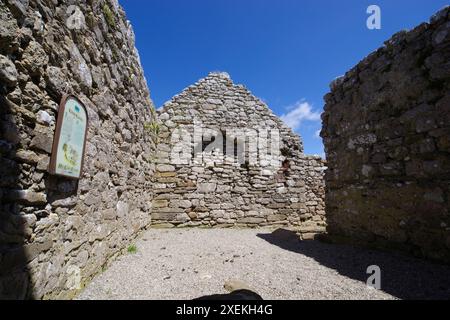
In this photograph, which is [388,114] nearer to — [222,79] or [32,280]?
[32,280]

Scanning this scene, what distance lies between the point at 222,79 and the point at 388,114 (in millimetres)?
5656

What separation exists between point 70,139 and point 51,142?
0.23 meters

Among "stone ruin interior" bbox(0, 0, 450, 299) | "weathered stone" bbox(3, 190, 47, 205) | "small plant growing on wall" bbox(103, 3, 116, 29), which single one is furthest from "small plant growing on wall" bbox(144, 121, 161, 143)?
"weathered stone" bbox(3, 190, 47, 205)

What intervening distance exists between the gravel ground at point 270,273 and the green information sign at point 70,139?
121 cm

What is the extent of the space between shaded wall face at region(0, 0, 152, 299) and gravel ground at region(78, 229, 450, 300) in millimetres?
449

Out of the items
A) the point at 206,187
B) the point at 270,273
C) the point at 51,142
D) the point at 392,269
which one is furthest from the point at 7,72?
the point at 206,187

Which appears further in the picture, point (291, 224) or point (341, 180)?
point (291, 224)

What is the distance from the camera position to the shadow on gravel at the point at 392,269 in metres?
2.27

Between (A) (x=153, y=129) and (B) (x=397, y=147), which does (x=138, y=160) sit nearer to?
(A) (x=153, y=129)

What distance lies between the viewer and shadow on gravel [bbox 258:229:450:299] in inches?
89.2
